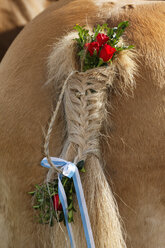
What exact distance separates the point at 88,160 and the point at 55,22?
34 cm

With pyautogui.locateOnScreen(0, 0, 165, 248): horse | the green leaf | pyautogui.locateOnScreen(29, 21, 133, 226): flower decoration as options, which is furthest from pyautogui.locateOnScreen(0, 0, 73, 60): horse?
the green leaf

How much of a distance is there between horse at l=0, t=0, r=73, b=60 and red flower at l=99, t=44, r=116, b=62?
0.89 meters

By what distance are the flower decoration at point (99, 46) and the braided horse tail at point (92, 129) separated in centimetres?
1

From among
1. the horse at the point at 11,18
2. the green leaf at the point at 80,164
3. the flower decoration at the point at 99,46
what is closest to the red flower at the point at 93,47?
the flower decoration at the point at 99,46

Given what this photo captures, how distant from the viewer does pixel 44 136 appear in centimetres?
75

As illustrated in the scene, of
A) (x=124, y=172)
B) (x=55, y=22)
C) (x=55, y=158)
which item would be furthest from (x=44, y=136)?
(x=55, y=22)

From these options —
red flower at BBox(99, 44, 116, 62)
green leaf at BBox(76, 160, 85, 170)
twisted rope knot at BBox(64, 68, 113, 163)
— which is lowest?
green leaf at BBox(76, 160, 85, 170)

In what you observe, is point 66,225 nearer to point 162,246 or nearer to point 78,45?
point 162,246

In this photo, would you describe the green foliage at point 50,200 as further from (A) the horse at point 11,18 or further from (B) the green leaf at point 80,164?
(A) the horse at point 11,18

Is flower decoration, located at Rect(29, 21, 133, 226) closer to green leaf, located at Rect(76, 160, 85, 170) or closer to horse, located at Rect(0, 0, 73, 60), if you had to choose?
green leaf, located at Rect(76, 160, 85, 170)

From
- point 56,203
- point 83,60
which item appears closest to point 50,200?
point 56,203

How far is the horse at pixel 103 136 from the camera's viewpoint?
0.72 metres

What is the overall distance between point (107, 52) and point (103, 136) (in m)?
0.17

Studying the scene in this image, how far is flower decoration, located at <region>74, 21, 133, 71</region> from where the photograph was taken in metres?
0.69
